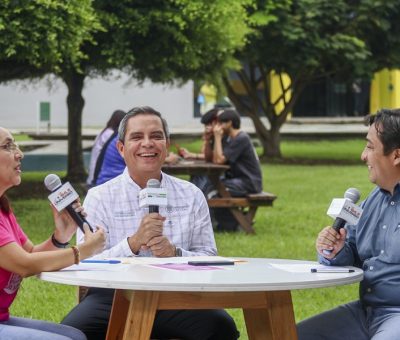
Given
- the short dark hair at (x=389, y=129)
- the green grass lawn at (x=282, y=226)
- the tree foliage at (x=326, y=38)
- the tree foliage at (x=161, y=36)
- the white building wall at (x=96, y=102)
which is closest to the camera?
the short dark hair at (x=389, y=129)

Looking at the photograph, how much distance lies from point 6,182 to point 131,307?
869 mm

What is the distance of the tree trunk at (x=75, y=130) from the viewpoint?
20656 millimetres

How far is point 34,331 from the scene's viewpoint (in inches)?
184

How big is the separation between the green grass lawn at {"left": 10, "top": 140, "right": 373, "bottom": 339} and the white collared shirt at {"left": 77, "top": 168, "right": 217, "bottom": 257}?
2.13 metres

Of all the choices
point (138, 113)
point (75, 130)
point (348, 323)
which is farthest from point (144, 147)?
point (75, 130)

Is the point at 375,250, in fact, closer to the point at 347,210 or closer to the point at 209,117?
the point at 347,210

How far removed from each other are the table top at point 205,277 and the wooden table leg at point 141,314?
78mm

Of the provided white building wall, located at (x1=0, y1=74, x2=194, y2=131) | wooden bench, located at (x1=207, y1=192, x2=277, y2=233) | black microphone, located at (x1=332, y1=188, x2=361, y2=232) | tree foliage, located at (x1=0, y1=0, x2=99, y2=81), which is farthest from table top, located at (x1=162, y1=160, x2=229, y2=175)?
white building wall, located at (x1=0, y1=74, x2=194, y2=131)

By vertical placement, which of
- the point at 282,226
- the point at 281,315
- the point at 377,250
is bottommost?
the point at 282,226

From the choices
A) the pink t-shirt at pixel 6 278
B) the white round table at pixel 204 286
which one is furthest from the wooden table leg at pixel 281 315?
the pink t-shirt at pixel 6 278

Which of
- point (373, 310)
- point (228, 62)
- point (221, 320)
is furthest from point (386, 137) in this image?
point (228, 62)

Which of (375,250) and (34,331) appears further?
(375,250)

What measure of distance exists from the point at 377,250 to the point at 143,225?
1.10 metres

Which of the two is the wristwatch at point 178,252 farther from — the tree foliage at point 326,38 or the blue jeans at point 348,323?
the tree foliage at point 326,38
